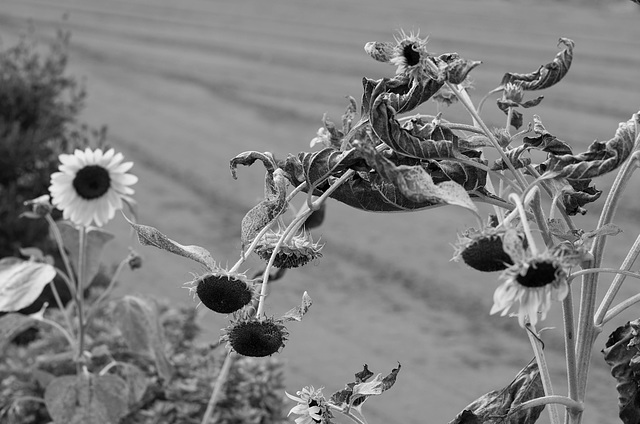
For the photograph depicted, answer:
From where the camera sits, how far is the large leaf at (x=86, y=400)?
2145 millimetres

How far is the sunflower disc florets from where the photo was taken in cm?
85

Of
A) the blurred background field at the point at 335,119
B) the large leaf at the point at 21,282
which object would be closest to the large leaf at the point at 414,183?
the blurred background field at the point at 335,119

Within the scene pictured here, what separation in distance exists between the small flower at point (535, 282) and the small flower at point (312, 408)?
37cm

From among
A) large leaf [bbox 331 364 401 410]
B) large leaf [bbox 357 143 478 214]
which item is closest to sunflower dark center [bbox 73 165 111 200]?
large leaf [bbox 331 364 401 410]

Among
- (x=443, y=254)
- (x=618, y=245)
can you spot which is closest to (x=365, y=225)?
(x=443, y=254)

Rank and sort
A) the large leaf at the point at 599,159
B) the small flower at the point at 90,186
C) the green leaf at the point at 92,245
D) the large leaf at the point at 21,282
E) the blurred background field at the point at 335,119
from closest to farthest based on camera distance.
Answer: the large leaf at the point at 599,159 < the large leaf at the point at 21,282 < the small flower at the point at 90,186 < the green leaf at the point at 92,245 < the blurred background field at the point at 335,119

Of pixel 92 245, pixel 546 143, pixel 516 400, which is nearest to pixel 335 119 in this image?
pixel 92 245

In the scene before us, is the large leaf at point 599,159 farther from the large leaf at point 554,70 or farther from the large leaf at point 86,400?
the large leaf at point 86,400

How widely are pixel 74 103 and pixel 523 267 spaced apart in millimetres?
4029

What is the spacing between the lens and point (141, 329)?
2250 millimetres

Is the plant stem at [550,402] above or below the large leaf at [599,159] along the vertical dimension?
below

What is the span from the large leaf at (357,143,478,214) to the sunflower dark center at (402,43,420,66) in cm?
15

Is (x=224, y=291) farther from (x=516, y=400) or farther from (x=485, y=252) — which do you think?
(x=516, y=400)

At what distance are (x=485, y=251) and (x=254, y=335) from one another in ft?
0.88
